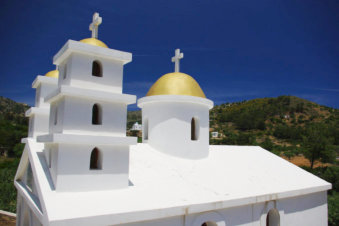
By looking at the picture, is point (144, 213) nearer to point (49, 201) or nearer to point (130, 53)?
point (49, 201)

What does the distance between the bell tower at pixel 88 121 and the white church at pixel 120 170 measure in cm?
3

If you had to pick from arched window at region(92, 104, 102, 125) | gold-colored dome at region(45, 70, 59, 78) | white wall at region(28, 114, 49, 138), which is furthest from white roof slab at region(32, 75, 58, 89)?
arched window at region(92, 104, 102, 125)

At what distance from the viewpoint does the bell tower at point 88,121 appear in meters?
6.75

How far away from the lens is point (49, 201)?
5.98 metres

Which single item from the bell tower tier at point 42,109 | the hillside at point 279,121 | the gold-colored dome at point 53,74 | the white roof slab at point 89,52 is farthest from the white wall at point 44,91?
the hillside at point 279,121

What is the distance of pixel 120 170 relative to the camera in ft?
24.4

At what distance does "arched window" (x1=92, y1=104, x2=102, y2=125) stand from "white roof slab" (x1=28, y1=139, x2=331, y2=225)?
1.90 meters

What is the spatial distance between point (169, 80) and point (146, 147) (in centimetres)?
310

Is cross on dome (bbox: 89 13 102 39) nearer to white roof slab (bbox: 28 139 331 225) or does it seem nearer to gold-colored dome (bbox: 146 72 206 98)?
gold-colored dome (bbox: 146 72 206 98)

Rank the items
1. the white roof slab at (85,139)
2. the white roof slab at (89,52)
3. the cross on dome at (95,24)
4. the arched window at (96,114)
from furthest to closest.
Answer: the cross on dome at (95,24)
the arched window at (96,114)
the white roof slab at (89,52)
the white roof slab at (85,139)

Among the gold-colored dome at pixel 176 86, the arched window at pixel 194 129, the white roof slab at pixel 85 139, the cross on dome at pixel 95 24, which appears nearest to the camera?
the white roof slab at pixel 85 139

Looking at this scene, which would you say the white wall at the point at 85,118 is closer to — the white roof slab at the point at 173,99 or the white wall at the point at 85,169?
the white wall at the point at 85,169

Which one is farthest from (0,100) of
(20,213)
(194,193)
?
(194,193)

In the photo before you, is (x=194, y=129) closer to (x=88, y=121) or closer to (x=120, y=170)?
(x=120, y=170)
